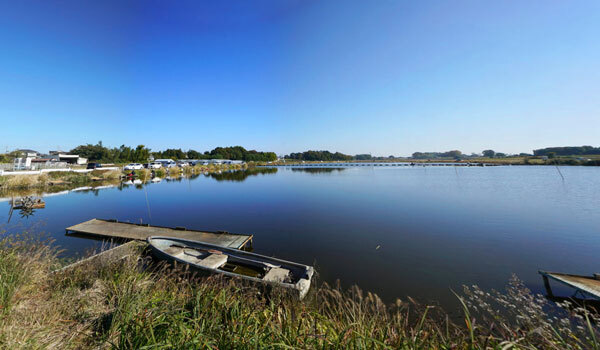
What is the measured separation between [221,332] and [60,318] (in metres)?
2.93

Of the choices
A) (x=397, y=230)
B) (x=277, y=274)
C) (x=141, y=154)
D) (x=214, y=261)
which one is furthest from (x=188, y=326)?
(x=141, y=154)

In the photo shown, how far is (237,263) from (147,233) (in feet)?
24.8

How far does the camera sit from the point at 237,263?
372 inches

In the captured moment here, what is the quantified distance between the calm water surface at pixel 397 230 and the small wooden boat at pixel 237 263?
2.27 m

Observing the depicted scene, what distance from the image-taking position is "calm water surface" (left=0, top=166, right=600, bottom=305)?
9742mm

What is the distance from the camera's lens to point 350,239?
13.7 m

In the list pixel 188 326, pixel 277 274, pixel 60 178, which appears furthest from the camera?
pixel 60 178

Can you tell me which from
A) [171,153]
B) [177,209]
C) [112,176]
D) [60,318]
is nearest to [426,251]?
[60,318]

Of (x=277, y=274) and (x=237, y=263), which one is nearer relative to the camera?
(x=277, y=274)

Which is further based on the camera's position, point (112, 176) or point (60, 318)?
point (112, 176)

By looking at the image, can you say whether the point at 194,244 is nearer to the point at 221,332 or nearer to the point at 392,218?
the point at 221,332

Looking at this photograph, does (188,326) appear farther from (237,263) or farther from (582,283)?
(582,283)

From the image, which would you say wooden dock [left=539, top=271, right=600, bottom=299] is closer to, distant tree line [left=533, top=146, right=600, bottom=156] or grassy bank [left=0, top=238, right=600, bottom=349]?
grassy bank [left=0, top=238, right=600, bottom=349]

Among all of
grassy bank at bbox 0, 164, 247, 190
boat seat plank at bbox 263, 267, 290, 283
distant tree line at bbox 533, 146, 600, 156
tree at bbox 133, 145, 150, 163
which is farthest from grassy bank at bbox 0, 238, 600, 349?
distant tree line at bbox 533, 146, 600, 156
